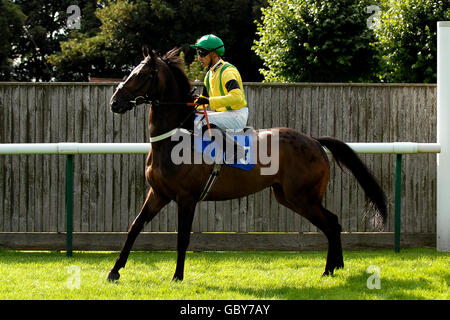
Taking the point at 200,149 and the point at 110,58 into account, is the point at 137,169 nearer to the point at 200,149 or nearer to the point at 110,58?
the point at 200,149

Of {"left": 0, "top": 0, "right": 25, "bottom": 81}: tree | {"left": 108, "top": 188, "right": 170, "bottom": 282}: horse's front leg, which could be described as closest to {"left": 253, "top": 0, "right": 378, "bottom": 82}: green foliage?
{"left": 108, "top": 188, "right": 170, "bottom": 282}: horse's front leg

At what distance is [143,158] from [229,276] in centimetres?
230

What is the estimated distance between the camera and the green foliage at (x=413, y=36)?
11.4 meters

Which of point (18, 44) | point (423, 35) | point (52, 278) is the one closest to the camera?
point (52, 278)

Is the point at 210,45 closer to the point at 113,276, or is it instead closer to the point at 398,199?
the point at 113,276

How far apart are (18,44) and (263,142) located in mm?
29005

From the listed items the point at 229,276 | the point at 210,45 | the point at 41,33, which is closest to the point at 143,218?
the point at 229,276

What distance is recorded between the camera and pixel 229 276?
16.2 feet

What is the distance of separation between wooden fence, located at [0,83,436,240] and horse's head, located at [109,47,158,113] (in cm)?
194

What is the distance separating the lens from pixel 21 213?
652 centimetres

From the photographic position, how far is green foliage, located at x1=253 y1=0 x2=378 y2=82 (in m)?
13.0

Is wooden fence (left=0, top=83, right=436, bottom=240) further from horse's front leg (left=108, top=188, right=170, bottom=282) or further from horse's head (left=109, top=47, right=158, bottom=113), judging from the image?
horse's head (left=109, top=47, right=158, bottom=113)

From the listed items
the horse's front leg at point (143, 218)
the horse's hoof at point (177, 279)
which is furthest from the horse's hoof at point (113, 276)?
the horse's hoof at point (177, 279)
